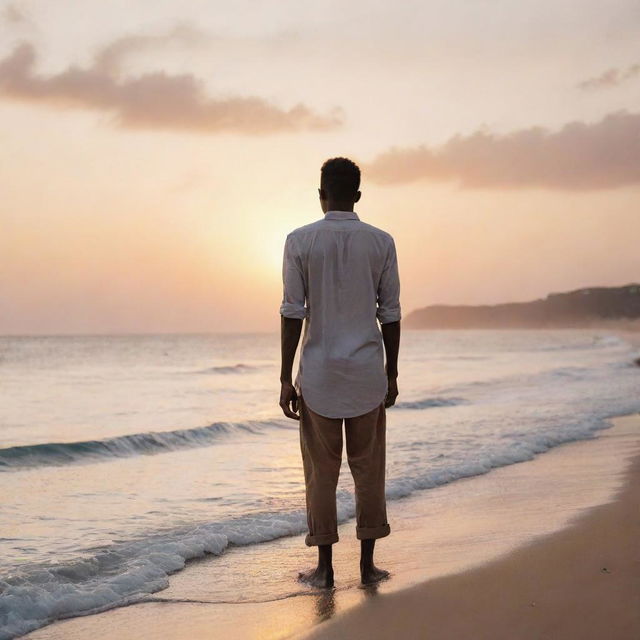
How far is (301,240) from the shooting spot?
4195 mm

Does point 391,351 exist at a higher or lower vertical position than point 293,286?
lower

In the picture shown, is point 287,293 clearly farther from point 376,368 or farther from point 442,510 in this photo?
point 442,510

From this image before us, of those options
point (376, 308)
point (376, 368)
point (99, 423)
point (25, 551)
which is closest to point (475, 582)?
point (376, 368)

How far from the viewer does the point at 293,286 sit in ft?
13.7

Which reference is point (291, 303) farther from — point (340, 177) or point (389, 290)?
point (340, 177)

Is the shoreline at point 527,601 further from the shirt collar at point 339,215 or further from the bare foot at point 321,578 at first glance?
the shirt collar at point 339,215

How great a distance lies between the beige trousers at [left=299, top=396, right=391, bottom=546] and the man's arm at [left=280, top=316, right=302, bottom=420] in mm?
66

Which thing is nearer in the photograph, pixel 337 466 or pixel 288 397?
pixel 288 397

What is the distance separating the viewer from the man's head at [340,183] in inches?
168

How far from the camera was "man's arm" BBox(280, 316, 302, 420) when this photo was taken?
4207 mm

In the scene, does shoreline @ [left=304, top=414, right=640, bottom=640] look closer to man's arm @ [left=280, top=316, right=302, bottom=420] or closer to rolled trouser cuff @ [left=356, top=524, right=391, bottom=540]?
rolled trouser cuff @ [left=356, top=524, right=391, bottom=540]

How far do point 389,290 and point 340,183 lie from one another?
604 mm

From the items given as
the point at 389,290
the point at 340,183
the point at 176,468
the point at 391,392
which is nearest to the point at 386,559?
the point at 391,392

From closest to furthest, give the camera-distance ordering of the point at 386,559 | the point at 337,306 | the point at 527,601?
the point at 527,601 < the point at 337,306 < the point at 386,559
